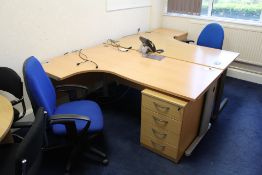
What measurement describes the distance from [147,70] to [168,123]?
60 centimetres

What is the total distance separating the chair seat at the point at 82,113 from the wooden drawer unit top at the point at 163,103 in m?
0.45

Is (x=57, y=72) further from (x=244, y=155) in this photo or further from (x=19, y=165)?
(x=244, y=155)

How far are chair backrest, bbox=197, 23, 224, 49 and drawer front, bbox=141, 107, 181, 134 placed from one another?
1.71 meters

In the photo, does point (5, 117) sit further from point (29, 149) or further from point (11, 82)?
point (11, 82)

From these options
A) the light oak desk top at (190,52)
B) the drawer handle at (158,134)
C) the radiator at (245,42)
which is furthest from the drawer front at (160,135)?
the radiator at (245,42)

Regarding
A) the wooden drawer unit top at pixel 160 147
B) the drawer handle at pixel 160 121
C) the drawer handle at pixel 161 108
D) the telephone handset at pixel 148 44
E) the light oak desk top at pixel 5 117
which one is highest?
the telephone handset at pixel 148 44

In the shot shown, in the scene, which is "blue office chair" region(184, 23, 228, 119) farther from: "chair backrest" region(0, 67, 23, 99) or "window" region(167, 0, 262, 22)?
"chair backrest" region(0, 67, 23, 99)

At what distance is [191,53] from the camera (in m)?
2.76

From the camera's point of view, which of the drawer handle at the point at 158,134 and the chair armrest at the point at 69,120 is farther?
the drawer handle at the point at 158,134

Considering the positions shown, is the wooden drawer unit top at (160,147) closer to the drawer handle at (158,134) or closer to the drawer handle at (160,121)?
the drawer handle at (158,134)

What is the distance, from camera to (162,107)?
1938 mm

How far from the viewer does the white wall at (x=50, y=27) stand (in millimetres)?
2143

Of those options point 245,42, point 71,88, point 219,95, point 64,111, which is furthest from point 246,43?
point 64,111

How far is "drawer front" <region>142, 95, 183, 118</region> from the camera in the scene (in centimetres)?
186
